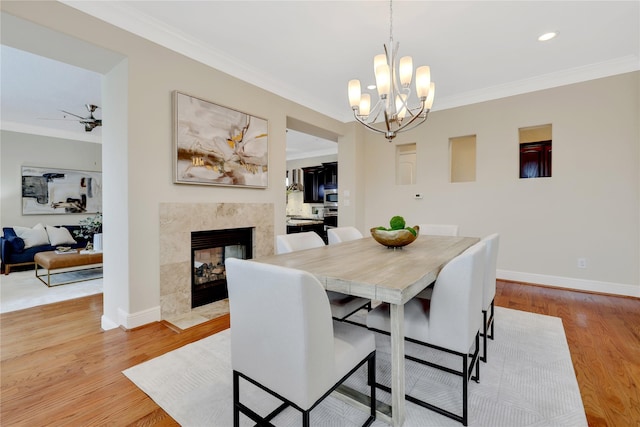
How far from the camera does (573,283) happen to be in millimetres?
3510

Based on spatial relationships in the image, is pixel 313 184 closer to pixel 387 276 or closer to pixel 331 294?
pixel 331 294

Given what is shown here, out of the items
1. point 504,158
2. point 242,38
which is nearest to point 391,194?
point 504,158

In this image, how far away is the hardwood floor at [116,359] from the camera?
4.79 ft

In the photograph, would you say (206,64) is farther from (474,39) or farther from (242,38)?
(474,39)

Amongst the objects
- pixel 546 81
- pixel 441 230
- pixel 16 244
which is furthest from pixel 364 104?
pixel 16 244

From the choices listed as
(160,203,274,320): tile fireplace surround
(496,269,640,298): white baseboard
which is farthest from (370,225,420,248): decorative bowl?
(496,269,640,298): white baseboard

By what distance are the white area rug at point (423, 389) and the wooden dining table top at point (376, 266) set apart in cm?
70

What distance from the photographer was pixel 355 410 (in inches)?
57.6

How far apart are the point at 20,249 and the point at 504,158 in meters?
7.72

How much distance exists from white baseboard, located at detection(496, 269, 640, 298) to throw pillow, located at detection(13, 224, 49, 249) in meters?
7.64

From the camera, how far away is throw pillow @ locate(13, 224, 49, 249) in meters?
4.99

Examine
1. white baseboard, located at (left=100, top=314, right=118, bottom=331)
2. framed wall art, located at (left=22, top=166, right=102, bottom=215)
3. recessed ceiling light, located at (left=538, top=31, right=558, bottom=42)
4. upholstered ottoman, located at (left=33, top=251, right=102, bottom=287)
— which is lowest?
white baseboard, located at (left=100, top=314, right=118, bottom=331)

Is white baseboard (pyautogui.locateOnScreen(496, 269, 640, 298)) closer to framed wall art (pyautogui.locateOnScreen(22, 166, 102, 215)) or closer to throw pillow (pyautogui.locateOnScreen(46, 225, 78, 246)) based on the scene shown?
throw pillow (pyautogui.locateOnScreen(46, 225, 78, 246))

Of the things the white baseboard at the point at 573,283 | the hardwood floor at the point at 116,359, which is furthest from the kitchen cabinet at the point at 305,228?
the hardwood floor at the point at 116,359
